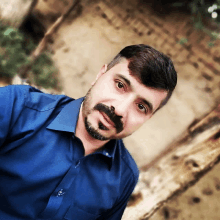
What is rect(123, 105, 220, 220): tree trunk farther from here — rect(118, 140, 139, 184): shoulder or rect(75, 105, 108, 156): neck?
rect(75, 105, 108, 156): neck

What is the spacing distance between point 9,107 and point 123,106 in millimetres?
540

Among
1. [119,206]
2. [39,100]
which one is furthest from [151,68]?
[119,206]

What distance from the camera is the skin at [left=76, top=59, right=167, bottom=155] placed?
93 cm

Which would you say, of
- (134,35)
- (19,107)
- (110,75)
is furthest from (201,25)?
(19,107)

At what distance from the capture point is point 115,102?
0.94m

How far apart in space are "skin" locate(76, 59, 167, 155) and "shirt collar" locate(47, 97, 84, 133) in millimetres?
40

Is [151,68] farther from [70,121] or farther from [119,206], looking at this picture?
[119,206]

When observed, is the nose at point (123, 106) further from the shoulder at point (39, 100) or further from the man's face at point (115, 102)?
the shoulder at point (39, 100)

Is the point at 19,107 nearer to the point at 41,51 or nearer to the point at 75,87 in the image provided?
the point at 75,87

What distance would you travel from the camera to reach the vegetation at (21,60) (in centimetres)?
180

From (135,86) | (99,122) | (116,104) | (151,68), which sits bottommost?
(99,122)

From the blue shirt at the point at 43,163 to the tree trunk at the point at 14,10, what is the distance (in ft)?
3.98

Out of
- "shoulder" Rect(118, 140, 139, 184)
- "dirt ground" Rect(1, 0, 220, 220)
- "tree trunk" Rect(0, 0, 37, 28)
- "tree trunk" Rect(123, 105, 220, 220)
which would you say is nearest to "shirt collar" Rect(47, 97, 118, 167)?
"shoulder" Rect(118, 140, 139, 184)

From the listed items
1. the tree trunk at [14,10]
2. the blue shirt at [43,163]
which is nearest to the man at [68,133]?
the blue shirt at [43,163]
